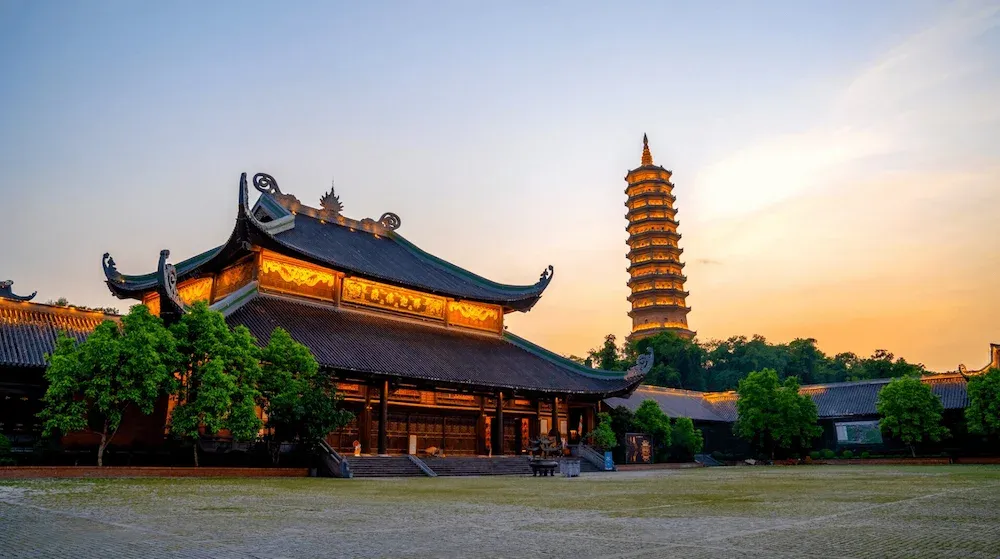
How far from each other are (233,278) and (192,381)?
34.6 ft

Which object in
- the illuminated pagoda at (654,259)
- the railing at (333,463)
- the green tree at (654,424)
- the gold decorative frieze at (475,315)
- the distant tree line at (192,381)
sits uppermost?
the illuminated pagoda at (654,259)

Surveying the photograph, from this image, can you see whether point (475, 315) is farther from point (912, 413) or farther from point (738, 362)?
point (738, 362)

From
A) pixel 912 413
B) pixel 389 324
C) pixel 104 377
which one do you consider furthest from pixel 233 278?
pixel 912 413

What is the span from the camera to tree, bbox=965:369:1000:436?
3075 centimetres

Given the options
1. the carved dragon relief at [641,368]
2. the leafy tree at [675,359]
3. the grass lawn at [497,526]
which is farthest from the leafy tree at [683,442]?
the leafy tree at [675,359]

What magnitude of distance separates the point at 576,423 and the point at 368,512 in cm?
2739

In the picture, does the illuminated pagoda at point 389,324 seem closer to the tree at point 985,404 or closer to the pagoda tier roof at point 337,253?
the pagoda tier roof at point 337,253

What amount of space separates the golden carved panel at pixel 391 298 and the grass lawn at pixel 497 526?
61.2 feet

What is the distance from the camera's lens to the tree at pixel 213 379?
55.5ft

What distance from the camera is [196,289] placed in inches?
1141

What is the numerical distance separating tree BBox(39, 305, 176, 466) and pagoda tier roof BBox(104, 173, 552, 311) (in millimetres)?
7861

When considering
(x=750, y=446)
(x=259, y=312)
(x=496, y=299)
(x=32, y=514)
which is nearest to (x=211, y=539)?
(x=32, y=514)

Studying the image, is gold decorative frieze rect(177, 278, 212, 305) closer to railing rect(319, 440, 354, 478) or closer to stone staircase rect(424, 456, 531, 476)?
railing rect(319, 440, 354, 478)

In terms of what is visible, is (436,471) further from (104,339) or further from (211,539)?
(211,539)
